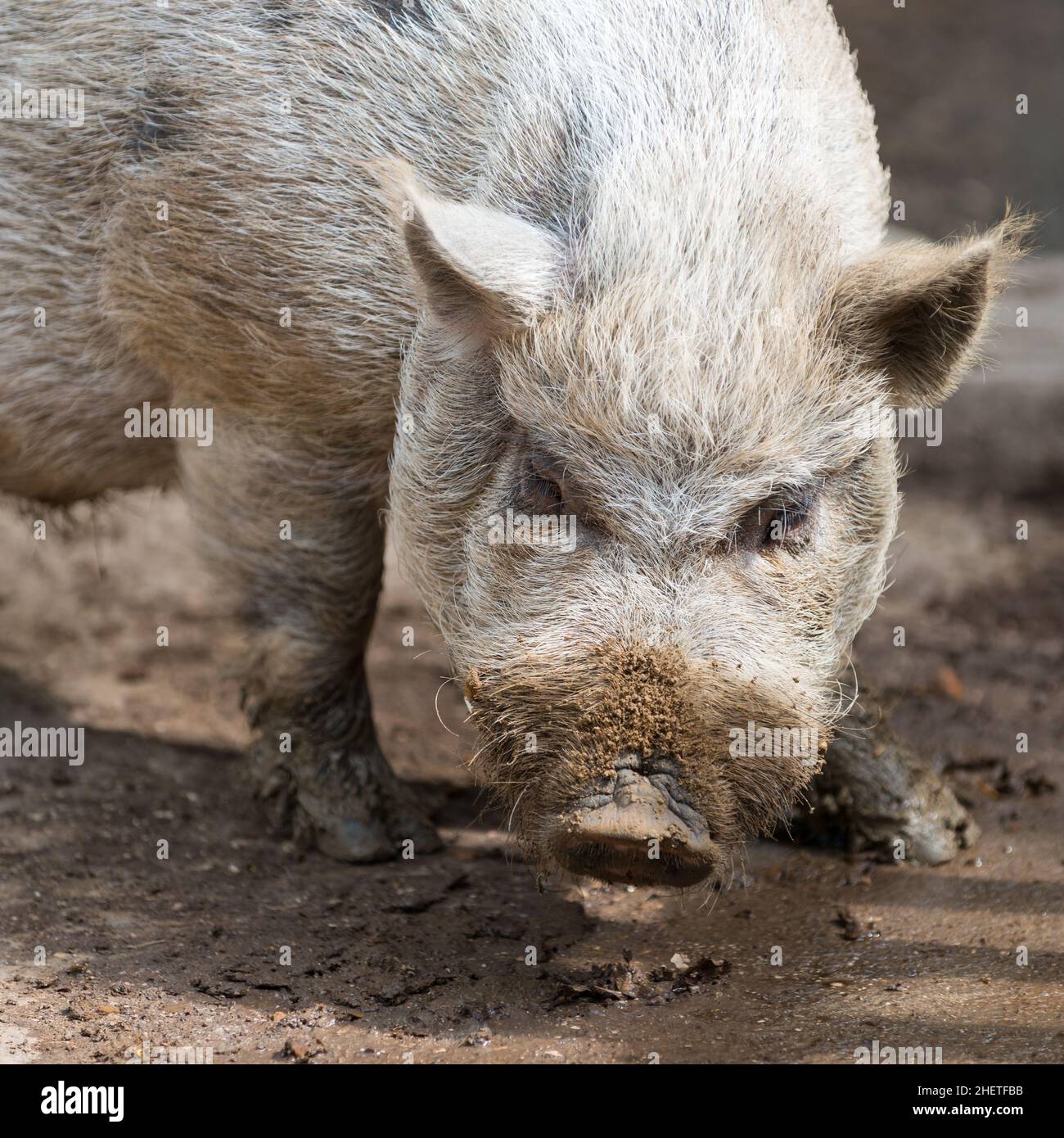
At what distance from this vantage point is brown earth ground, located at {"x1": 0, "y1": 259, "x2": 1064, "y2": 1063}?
3668mm

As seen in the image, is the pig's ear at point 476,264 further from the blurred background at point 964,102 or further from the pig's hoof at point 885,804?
the blurred background at point 964,102

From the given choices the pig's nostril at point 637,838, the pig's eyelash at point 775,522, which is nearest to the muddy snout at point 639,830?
the pig's nostril at point 637,838

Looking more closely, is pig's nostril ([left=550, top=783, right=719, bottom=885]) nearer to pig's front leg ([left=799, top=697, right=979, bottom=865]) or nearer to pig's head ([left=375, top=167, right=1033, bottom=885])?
pig's head ([left=375, top=167, right=1033, bottom=885])

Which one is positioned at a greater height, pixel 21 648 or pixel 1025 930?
pixel 21 648

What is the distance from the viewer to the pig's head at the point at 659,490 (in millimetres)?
3336

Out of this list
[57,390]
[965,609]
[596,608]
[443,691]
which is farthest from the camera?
[965,609]

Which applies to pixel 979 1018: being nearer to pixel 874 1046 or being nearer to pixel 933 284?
pixel 874 1046

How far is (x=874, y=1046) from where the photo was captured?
351cm

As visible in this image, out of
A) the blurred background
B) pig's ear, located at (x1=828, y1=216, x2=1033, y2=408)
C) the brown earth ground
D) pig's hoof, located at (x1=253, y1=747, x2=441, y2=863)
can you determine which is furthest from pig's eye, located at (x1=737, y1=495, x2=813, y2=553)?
the blurred background

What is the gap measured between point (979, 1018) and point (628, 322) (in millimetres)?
2046

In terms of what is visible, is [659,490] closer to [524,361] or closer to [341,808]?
[524,361]

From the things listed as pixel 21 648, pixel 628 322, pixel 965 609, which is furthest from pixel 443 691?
pixel 628 322

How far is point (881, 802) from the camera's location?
5.02m

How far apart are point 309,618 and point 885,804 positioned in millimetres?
2191
